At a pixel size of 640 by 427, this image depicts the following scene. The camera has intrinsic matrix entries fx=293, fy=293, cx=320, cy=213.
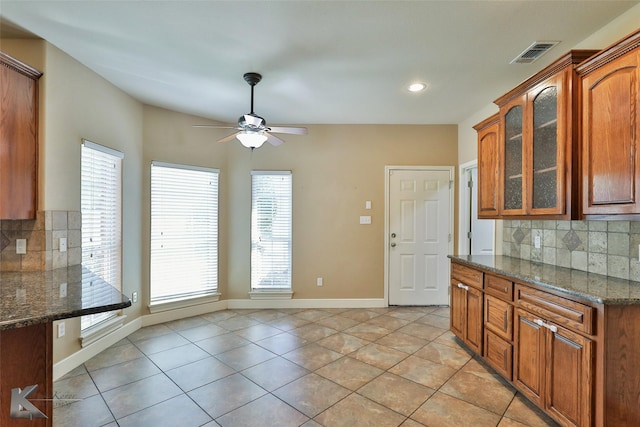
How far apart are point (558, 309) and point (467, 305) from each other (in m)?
1.06

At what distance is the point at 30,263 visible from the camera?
224 centimetres

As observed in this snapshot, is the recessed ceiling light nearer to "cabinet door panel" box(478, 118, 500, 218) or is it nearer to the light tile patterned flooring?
"cabinet door panel" box(478, 118, 500, 218)

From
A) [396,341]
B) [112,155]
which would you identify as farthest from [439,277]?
[112,155]

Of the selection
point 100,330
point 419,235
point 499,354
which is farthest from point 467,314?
point 100,330

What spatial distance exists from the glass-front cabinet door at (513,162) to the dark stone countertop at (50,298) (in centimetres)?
284

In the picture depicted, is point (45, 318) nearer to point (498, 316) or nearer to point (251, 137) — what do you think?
point (251, 137)

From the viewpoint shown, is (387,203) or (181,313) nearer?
(181,313)

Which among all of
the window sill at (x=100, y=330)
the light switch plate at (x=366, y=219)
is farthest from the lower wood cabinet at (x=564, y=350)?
the window sill at (x=100, y=330)

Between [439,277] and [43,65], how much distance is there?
478 cm

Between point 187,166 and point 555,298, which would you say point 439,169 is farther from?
point 187,166

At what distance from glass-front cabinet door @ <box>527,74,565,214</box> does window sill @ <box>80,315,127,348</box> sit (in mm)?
3936

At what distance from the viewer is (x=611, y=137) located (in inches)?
66.9

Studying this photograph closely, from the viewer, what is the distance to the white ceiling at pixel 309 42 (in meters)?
1.84

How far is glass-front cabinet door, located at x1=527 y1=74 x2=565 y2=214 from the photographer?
2.00m
